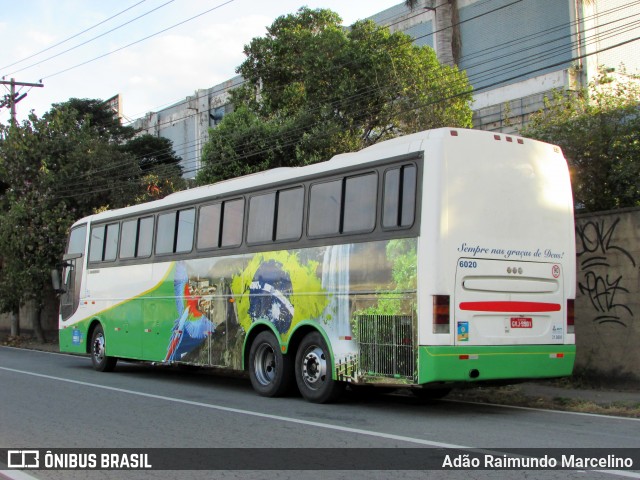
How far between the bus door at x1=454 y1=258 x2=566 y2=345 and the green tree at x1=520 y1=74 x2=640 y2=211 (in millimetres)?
4443

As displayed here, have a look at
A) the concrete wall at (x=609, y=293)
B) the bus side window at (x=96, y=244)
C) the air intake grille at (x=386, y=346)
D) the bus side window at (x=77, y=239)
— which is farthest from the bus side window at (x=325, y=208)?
the bus side window at (x=77, y=239)

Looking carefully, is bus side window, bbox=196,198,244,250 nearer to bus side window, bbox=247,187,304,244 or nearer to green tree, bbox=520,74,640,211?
bus side window, bbox=247,187,304,244

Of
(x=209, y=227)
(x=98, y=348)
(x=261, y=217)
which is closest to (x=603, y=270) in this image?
(x=261, y=217)

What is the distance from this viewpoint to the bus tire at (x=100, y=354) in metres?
16.4

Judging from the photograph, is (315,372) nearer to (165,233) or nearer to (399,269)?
(399,269)

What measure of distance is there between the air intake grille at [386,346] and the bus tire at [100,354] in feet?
28.1

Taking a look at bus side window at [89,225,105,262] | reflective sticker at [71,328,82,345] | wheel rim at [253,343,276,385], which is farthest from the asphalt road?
reflective sticker at [71,328,82,345]

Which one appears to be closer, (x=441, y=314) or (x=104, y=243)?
(x=441, y=314)

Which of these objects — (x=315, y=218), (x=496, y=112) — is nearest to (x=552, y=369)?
(x=315, y=218)

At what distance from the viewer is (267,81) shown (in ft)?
82.8

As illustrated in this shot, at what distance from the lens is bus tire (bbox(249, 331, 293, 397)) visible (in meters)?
11.1

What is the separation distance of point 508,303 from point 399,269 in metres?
1.43

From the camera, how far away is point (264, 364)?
1171 cm

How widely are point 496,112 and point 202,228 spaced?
20.8 metres
